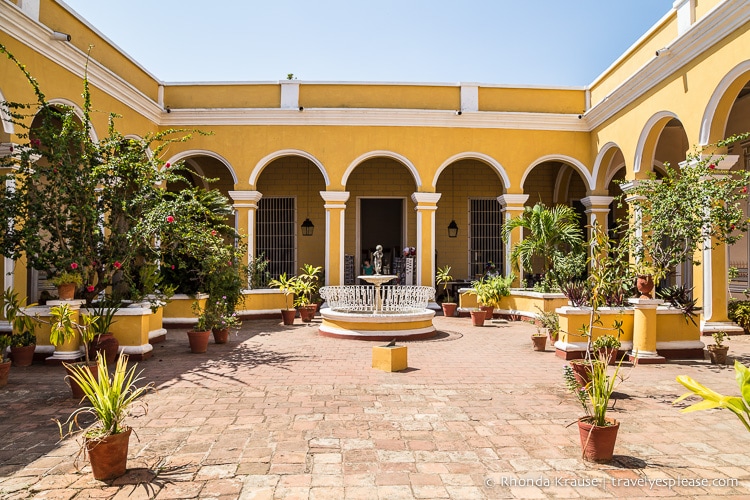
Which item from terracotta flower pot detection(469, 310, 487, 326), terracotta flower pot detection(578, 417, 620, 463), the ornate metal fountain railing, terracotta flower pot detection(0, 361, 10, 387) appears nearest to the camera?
terracotta flower pot detection(578, 417, 620, 463)

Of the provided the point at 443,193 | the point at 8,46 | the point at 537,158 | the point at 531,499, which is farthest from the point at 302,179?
the point at 531,499

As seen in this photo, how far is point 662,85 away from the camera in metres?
10.3

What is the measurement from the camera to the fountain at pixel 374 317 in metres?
9.07

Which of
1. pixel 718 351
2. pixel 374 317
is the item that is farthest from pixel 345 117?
pixel 718 351

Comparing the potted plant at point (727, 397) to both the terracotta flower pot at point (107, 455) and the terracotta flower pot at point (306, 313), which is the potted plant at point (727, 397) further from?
the terracotta flower pot at point (306, 313)

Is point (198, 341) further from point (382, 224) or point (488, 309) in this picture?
point (382, 224)

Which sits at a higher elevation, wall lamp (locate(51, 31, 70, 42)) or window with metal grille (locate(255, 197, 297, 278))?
wall lamp (locate(51, 31, 70, 42))

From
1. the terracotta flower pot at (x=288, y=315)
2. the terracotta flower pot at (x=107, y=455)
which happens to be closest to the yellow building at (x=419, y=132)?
the terracotta flower pot at (x=288, y=315)

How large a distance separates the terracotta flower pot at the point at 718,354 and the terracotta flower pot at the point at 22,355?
29.0ft

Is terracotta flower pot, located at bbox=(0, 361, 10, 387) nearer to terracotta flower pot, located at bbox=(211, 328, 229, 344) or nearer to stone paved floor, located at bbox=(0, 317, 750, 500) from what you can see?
stone paved floor, located at bbox=(0, 317, 750, 500)

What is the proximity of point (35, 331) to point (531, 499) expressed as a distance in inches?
265

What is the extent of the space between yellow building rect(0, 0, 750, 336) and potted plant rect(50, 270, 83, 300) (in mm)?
1906

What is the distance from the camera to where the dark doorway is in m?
16.5

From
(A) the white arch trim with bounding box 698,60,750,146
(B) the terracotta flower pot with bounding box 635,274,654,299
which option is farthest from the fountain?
(A) the white arch trim with bounding box 698,60,750,146
